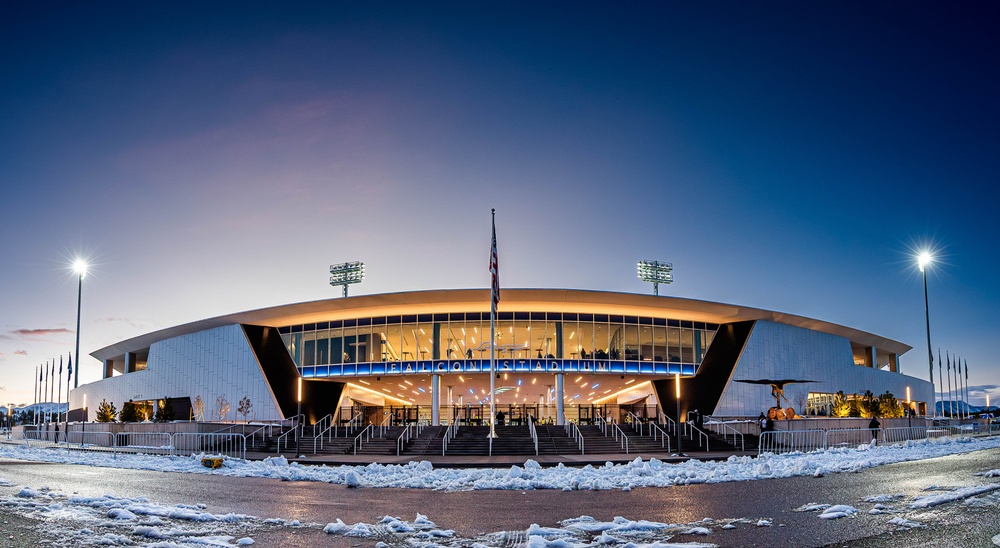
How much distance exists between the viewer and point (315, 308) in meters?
50.5

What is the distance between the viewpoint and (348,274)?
6600 cm

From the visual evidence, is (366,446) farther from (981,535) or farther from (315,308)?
(981,535)

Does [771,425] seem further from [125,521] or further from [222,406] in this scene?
[222,406]

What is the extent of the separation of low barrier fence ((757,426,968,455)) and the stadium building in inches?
461

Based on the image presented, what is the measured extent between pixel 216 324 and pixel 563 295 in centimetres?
2556

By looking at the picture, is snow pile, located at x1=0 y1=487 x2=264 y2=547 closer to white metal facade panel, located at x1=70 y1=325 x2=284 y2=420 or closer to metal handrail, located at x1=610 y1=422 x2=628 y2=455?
metal handrail, located at x1=610 y1=422 x2=628 y2=455

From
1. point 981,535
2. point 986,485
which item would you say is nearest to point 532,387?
point 986,485

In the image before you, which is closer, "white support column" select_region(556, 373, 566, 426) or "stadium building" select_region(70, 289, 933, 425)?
"white support column" select_region(556, 373, 566, 426)

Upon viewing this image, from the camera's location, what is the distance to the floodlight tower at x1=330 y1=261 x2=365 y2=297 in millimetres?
65438

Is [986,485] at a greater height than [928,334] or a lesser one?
lesser

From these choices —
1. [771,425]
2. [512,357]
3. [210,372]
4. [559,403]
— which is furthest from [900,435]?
[210,372]

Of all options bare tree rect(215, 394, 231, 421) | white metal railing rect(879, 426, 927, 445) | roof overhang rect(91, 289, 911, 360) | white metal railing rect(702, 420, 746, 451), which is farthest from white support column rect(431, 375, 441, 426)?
white metal railing rect(879, 426, 927, 445)

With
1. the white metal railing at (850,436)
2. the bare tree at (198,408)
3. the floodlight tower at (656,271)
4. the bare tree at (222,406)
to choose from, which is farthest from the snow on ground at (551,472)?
A: the floodlight tower at (656,271)

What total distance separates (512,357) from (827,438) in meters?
21.4
